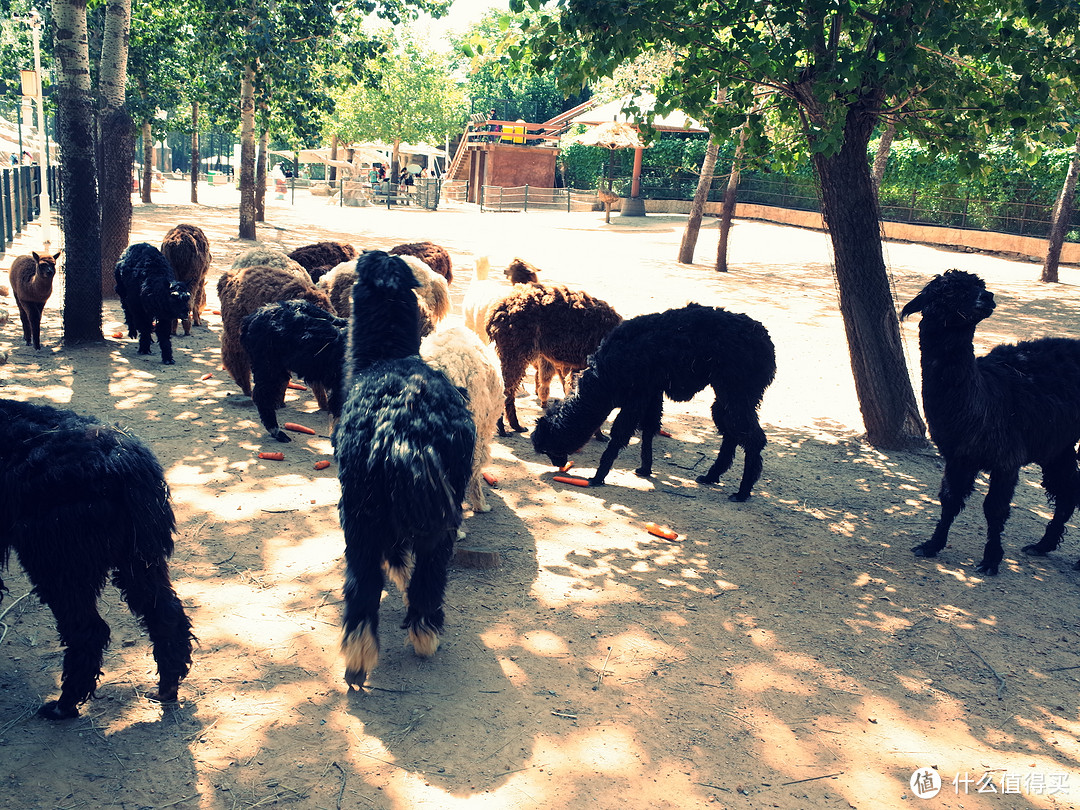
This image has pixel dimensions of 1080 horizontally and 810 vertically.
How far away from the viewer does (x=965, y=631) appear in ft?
14.7

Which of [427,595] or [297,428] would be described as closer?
[427,595]

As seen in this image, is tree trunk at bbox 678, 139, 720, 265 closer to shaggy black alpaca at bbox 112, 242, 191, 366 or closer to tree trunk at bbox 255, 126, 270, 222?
tree trunk at bbox 255, 126, 270, 222

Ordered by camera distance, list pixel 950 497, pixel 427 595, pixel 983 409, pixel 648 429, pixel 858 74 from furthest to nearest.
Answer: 1. pixel 648 429
2. pixel 858 74
3. pixel 950 497
4. pixel 983 409
5. pixel 427 595

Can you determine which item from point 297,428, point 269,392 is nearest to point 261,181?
point 297,428

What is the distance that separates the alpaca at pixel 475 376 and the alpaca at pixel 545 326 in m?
1.45

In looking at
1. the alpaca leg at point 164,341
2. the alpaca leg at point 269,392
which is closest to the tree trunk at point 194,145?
the alpaca leg at point 164,341

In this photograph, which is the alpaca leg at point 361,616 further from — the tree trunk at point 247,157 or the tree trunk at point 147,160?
the tree trunk at point 147,160

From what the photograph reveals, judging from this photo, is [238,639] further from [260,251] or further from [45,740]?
[260,251]

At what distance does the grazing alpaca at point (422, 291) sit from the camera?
293 inches

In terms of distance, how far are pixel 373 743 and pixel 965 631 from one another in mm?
3230

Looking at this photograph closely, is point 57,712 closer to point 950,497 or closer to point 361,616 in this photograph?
point 361,616

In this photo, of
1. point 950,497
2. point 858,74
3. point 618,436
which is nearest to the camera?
point 950,497

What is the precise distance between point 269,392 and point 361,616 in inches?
137

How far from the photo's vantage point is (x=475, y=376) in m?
5.17
